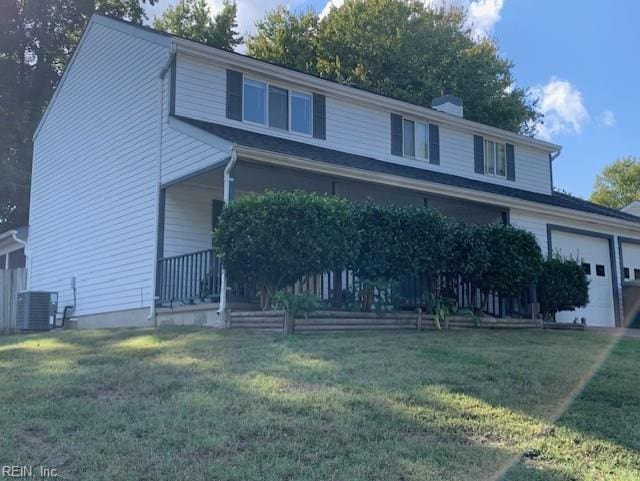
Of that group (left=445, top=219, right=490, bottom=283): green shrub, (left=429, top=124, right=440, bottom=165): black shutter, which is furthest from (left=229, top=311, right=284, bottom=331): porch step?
(left=429, top=124, right=440, bottom=165): black shutter

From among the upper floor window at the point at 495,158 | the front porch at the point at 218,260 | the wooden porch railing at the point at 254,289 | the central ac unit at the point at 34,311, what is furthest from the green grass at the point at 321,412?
the upper floor window at the point at 495,158

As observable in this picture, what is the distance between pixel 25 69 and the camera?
27.1m

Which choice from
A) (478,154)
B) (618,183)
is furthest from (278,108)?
(618,183)

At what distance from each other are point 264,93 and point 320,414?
1001cm

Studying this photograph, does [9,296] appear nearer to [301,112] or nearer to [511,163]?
[301,112]

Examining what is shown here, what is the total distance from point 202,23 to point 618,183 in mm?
31810

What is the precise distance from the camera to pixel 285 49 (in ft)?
101

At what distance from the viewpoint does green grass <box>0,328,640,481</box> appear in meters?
4.55

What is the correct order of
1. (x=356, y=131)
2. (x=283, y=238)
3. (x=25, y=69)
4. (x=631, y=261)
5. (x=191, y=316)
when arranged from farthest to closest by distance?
1. (x=25, y=69)
2. (x=631, y=261)
3. (x=356, y=131)
4. (x=191, y=316)
5. (x=283, y=238)

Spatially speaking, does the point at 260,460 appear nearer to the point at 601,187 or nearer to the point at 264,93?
the point at 264,93

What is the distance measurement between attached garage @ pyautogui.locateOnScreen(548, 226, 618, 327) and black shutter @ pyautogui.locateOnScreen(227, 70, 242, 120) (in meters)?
8.00

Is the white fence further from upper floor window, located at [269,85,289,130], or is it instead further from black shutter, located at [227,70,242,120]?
upper floor window, located at [269,85,289,130]

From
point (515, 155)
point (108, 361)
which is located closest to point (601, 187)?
point (515, 155)

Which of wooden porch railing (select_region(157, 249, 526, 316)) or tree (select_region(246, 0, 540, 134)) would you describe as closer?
wooden porch railing (select_region(157, 249, 526, 316))
